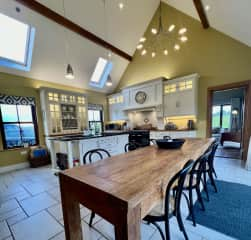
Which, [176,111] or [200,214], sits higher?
[176,111]

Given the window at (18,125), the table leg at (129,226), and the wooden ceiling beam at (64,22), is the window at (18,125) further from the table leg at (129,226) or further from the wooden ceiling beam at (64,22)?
the table leg at (129,226)

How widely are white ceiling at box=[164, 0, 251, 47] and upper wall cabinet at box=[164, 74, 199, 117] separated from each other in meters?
1.31

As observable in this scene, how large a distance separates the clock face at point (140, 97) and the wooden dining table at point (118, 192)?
400cm

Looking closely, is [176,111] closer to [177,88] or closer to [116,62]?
[177,88]

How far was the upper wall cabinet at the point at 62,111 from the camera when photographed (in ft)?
14.5

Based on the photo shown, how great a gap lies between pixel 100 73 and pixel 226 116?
7.33m

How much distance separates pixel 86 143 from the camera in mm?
3188

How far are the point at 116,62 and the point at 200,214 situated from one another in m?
5.64

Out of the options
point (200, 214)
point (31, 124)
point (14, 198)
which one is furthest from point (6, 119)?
point (200, 214)

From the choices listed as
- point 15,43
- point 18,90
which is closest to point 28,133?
point 18,90

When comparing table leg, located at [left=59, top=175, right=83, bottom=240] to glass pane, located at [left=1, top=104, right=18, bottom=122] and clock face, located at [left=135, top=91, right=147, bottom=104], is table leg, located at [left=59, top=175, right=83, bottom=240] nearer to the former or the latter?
glass pane, located at [left=1, top=104, right=18, bottom=122]

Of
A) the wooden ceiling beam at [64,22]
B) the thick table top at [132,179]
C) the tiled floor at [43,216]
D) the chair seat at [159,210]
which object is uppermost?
the wooden ceiling beam at [64,22]

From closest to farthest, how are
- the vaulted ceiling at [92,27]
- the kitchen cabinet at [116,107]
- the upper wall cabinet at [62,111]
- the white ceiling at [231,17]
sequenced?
1. the white ceiling at [231,17]
2. the vaulted ceiling at [92,27]
3. the upper wall cabinet at [62,111]
4. the kitchen cabinet at [116,107]

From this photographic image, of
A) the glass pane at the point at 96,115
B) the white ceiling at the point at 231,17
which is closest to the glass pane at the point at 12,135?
the glass pane at the point at 96,115
